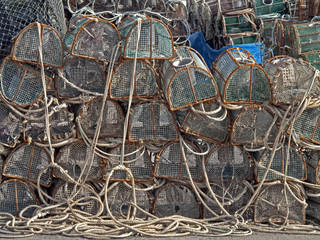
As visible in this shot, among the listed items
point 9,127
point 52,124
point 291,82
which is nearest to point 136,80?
point 52,124

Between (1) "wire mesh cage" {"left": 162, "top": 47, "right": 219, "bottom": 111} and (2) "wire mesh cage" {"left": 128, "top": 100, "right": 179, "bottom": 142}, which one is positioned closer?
(1) "wire mesh cage" {"left": 162, "top": 47, "right": 219, "bottom": 111}

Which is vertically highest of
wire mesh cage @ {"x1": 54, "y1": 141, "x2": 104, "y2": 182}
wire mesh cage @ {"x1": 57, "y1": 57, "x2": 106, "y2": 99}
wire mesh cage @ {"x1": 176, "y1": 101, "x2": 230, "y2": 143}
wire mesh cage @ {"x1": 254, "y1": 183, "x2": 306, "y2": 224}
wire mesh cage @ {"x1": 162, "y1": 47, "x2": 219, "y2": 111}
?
wire mesh cage @ {"x1": 57, "y1": 57, "x2": 106, "y2": 99}

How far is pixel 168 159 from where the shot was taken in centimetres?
420

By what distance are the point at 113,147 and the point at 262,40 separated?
3.17 metres

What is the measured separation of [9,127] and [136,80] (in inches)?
50.4

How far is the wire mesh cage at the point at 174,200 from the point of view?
4.24 m

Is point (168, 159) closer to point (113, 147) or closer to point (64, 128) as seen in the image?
point (113, 147)

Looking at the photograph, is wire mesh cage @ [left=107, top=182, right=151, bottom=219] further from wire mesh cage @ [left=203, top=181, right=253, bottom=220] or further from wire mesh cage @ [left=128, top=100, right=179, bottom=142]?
wire mesh cage @ [left=203, top=181, right=253, bottom=220]

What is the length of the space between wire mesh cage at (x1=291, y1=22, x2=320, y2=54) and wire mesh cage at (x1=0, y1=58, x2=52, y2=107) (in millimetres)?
2649

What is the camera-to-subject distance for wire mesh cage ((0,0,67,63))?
4348 mm

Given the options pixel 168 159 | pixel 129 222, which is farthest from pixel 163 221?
pixel 168 159

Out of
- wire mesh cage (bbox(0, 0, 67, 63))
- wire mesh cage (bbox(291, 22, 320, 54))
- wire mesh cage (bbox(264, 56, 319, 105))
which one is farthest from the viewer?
wire mesh cage (bbox(291, 22, 320, 54))

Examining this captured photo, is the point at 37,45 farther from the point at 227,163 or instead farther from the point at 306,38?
the point at 306,38

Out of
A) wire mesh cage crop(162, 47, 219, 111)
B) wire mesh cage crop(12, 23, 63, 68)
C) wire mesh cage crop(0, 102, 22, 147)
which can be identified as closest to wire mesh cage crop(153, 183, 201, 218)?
wire mesh cage crop(162, 47, 219, 111)
